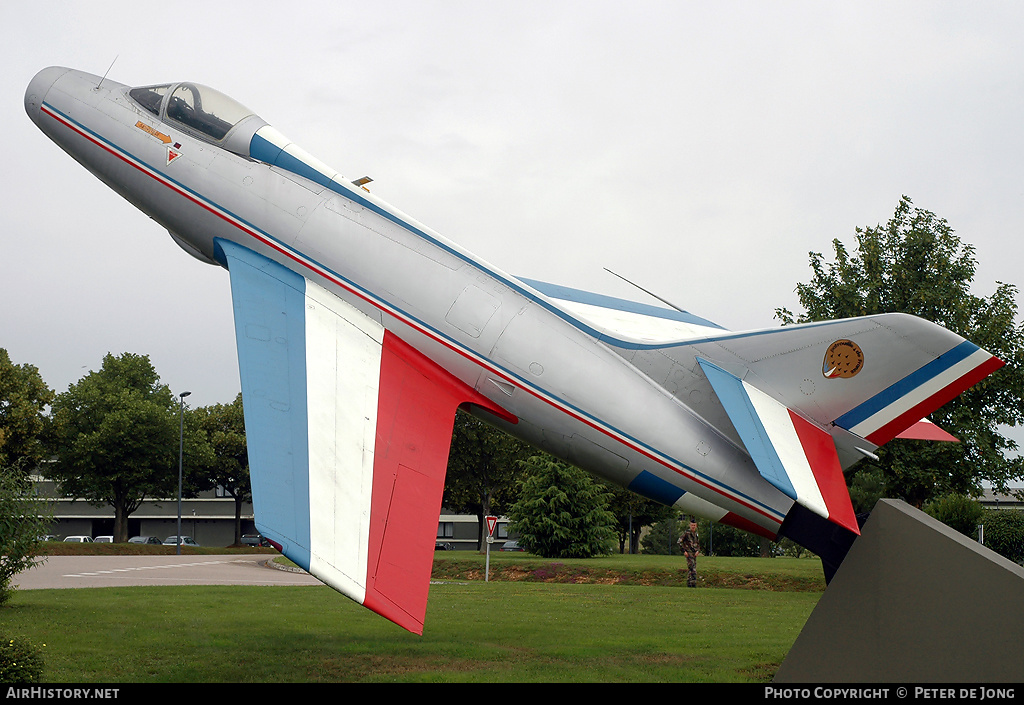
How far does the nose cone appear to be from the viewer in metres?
11.8

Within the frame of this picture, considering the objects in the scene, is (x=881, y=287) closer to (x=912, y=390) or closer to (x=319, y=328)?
(x=912, y=390)

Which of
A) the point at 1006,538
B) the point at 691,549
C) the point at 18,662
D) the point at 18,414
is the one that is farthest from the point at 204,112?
the point at 18,414

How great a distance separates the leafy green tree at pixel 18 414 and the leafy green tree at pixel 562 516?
89.5 feet

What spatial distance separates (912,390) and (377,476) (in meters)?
5.85

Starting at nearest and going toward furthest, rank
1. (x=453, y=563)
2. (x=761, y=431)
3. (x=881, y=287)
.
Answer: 1. (x=761, y=431)
2. (x=881, y=287)
3. (x=453, y=563)

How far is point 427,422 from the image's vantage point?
9492 mm

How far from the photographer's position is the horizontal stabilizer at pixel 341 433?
24.2ft

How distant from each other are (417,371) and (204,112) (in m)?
5.20

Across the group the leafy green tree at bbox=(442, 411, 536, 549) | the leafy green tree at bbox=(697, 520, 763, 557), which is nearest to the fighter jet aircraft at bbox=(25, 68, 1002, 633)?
the leafy green tree at bbox=(442, 411, 536, 549)

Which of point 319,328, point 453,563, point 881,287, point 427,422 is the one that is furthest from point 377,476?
point 453,563

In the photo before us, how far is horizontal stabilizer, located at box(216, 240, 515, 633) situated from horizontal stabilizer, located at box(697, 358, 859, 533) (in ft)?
9.61

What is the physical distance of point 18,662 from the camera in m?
7.79

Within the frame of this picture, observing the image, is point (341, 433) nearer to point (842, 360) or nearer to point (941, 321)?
point (842, 360)

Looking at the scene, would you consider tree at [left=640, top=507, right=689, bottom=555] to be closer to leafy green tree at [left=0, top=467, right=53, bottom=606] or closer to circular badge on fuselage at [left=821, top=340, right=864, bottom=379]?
leafy green tree at [left=0, top=467, right=53, bottom=606]
